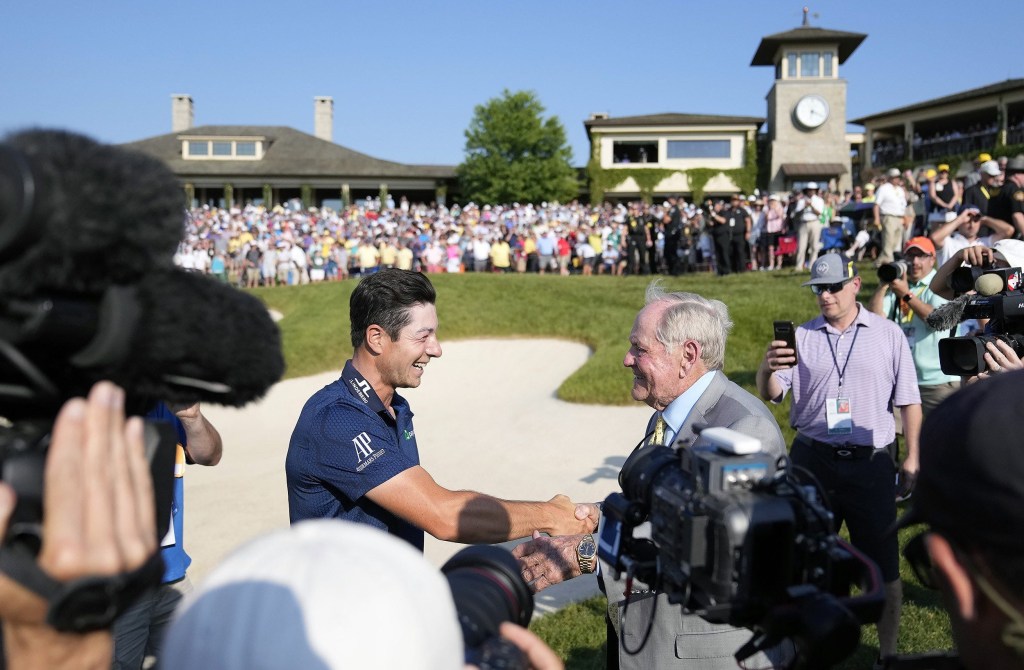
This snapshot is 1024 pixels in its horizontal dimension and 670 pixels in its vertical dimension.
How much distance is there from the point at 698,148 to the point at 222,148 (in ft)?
128

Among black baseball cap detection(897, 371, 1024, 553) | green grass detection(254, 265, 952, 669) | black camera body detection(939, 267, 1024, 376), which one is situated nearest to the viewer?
black baseball cap detection(897, 371, 1024, 553)

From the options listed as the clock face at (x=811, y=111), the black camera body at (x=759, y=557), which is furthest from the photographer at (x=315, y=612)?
the clock face at (x=811, y=111)

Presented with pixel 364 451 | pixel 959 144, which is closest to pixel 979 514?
pixel 364 451

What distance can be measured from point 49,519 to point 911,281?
7226 millimetres

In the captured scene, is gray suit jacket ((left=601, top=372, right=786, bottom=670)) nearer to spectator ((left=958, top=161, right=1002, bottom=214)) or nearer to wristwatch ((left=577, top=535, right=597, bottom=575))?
wristwatch ((left=577, top=535, right=597, bottom=575))

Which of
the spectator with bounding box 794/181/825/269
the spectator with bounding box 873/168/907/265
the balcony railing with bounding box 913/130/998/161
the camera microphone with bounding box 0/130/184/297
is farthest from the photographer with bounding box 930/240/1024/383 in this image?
the balcony railing with bounding box 913/130/998/161

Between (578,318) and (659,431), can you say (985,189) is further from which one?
(659,431)

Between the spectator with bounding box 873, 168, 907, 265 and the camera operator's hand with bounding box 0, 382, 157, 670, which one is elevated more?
the spectator with bounding box 873, 168, 907, 265

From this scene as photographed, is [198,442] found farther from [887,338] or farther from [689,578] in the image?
[887,338]

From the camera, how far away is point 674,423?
349cm

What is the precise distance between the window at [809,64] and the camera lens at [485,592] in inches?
2196

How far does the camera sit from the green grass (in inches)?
388

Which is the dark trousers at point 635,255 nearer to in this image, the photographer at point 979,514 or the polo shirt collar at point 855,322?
the polo shirt collar at point 855,322

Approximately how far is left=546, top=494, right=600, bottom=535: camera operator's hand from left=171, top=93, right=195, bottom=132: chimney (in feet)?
268
